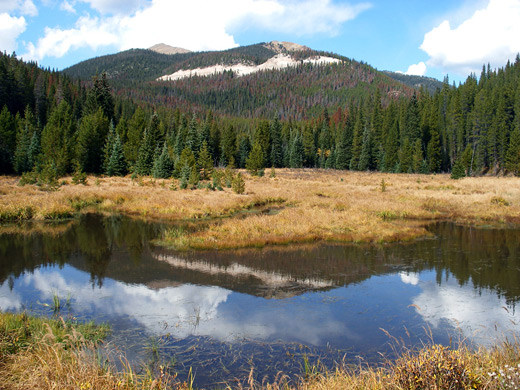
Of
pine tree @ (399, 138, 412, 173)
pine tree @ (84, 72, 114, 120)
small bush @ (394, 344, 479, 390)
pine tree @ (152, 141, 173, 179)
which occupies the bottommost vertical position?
small bush @ (394, 344, 479, 390)

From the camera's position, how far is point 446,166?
3214 inches

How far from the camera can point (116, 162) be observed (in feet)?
181

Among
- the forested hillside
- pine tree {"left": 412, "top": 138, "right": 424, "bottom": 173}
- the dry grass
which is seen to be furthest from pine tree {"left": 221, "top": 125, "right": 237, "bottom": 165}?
the dry grass

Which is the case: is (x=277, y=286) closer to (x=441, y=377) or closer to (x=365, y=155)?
(x=441, y=377)

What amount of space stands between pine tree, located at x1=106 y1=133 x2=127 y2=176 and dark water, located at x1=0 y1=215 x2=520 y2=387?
36780 mm

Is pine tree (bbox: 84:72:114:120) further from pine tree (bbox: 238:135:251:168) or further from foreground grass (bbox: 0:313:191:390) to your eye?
foreground grass (bbox: 0:313:191:390)

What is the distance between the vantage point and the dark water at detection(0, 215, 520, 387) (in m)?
8.23

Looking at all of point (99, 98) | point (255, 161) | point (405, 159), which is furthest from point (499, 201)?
point (99, 98)

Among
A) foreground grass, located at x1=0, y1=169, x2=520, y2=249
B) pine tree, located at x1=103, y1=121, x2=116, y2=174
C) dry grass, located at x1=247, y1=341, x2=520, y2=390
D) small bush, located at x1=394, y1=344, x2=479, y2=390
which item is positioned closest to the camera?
dry grass, located at x1=247, y1=341, x2=520, y2=390

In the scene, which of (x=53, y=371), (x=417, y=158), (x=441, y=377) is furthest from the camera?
(x=417, y=158)

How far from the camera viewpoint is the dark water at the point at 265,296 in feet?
27.0

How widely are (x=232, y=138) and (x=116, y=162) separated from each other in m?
30.4

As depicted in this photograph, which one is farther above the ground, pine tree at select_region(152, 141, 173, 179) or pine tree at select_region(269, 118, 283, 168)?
pine tree at select_region(269, 118, 283, 168)

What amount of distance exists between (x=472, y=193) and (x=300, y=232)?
25321 millimetres
